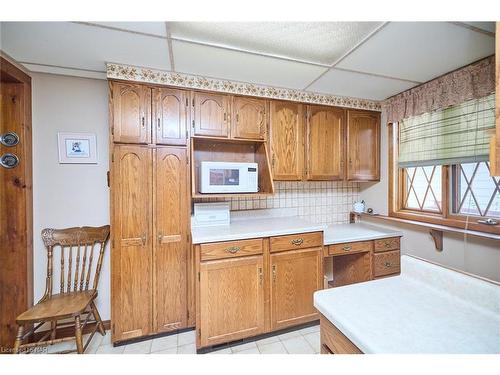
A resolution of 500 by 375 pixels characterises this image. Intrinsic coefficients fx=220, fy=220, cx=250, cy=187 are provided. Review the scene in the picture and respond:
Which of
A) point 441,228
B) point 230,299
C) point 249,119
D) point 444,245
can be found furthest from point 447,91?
point 230,299

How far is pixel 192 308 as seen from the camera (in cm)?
193

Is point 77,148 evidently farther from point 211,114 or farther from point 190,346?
point 190,346

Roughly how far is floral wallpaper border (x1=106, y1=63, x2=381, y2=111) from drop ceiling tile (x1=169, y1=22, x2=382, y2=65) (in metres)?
0.50

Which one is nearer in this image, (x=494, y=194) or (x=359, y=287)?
(x=359, y=287)

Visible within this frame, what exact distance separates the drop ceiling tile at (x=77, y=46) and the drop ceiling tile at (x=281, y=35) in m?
0.27

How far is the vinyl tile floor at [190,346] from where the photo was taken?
1.71 metres

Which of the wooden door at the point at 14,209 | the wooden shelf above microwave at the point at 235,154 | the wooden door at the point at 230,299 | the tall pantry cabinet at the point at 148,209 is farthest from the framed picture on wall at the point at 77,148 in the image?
the wooden door at the point at 230,299

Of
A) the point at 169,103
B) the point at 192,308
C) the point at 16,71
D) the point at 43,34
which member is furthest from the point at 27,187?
the point at 192,308

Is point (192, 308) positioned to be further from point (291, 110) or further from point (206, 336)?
point (291, 110)

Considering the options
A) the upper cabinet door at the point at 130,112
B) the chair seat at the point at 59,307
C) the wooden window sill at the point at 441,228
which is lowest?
the chair seat at the point at 59,307

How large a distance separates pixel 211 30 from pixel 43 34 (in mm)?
1029

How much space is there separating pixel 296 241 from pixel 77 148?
6.80ft

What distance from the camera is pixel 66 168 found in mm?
1908

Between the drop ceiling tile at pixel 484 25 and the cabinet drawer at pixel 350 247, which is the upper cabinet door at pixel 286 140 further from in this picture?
the drop ceiling tile at pixel 484 25
